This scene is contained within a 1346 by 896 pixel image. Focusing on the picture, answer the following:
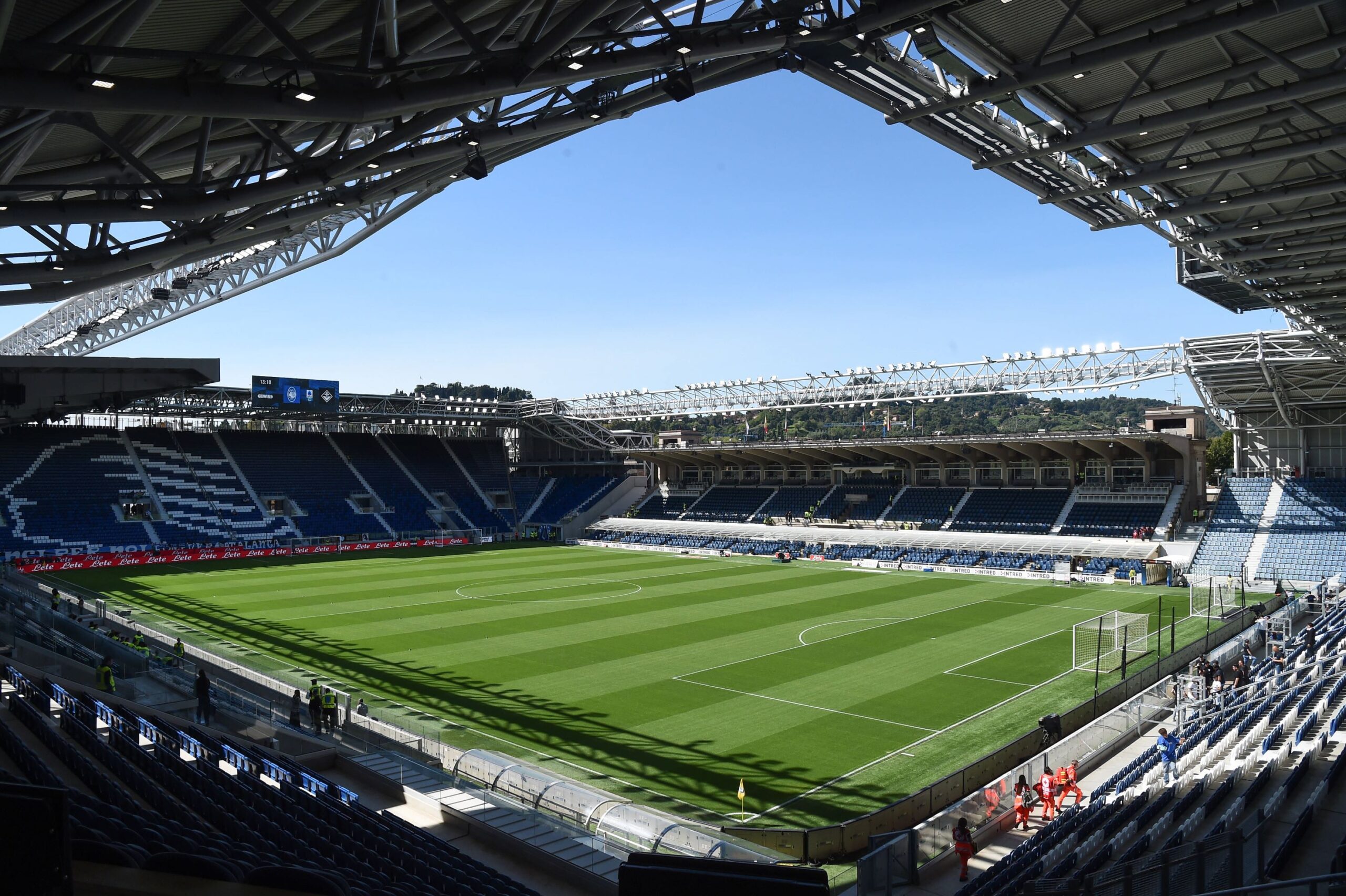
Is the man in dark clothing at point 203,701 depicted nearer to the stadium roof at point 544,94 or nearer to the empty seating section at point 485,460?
the stadium roof at point 544,94

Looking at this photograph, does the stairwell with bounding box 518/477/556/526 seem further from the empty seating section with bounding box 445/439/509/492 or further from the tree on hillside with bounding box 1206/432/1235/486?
the tree on hillside with bounding box 1206/432/1235/486

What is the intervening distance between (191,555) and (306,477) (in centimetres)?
1269

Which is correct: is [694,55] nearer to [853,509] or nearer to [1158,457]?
[1158,457]

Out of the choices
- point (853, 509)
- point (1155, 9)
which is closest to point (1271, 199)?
point (1155, 9)

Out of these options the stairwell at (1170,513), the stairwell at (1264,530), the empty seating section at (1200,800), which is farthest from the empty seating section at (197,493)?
the stairwell at (1264,530)

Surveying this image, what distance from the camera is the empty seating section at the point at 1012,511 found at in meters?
52.4

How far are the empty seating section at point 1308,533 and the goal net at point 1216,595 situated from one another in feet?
7.86

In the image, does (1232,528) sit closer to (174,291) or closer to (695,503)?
(695,503)

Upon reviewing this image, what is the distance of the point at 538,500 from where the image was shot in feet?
239

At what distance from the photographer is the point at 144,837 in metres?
6.05

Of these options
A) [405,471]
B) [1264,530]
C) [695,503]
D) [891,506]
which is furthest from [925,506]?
[405,471]

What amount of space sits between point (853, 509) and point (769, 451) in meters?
8.28

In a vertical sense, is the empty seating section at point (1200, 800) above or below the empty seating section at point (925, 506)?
below

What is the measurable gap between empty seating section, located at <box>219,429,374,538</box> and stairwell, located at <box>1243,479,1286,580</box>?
A: 49.8 m
